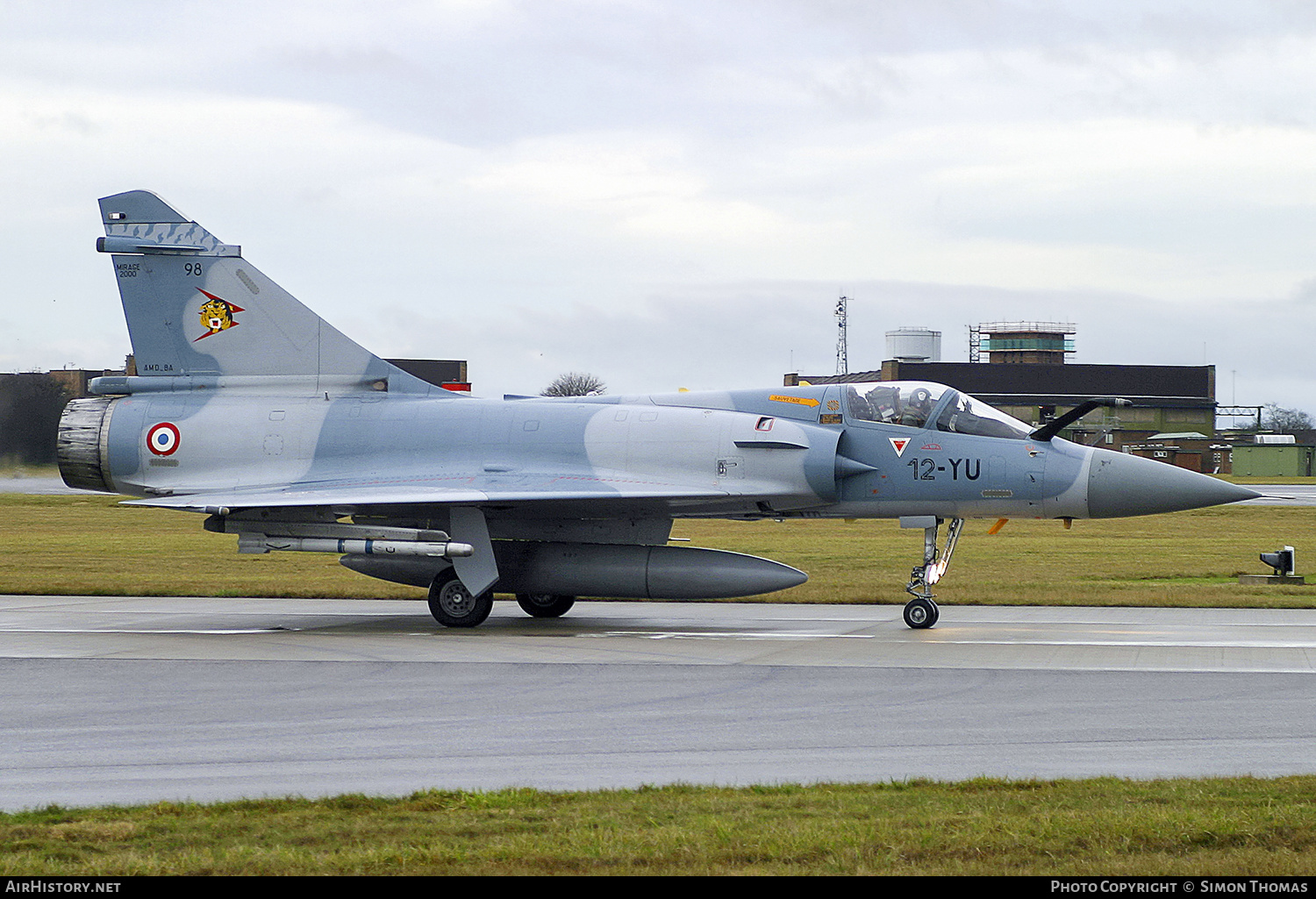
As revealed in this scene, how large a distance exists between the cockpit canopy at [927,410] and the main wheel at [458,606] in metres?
4.80

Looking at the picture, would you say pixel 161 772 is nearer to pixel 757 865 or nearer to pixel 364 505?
pixel 757 865

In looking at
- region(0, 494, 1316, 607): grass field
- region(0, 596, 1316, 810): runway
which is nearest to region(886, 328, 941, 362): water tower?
region(0, 494, 1316, 607): grass field

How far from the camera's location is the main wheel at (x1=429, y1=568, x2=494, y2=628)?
15258 millimetres

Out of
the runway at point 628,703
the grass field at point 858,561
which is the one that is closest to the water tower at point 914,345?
the grass field at point 858,561

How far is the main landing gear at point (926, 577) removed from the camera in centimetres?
1489

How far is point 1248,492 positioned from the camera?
14.1 m

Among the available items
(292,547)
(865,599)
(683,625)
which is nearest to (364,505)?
(292,547)

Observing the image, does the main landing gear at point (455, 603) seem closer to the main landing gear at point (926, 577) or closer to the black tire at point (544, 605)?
the black tire at point (544, 605)

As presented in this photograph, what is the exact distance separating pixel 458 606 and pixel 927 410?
587 cm

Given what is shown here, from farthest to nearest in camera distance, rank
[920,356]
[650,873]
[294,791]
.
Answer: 1. [920,356]
2. [294,791]
3. [650,873]

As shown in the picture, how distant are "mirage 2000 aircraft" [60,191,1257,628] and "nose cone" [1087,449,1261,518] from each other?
0.07ft

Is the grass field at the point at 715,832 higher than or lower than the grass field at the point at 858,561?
higher

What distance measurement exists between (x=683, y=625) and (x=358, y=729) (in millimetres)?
7241

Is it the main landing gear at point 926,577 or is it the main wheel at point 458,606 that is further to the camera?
the main wheel at point 458,606
